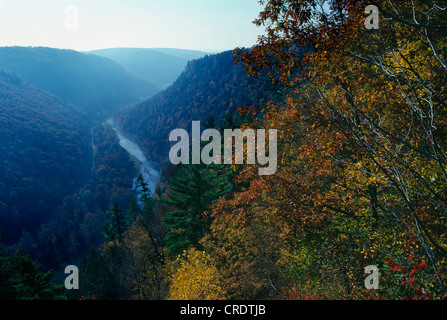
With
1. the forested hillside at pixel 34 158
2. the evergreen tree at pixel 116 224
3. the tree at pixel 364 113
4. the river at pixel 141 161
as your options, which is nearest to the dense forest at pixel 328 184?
the tree at pixel 364 113

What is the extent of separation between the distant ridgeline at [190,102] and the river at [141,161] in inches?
149

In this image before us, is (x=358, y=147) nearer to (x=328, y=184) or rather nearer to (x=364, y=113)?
(x=364, y=113)

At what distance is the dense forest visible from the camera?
5.33m

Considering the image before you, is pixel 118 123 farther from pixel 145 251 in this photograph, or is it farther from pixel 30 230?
pixel 145 251

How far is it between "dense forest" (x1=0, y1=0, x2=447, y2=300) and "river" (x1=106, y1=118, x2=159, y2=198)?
78798 millimetres

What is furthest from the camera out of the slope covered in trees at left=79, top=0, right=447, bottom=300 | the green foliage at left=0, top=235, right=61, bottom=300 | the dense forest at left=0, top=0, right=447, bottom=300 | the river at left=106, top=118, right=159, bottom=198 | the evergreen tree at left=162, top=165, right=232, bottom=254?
the river at left=106, top=118, right=159, bottom=198

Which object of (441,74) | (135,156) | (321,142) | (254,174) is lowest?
(254,174)

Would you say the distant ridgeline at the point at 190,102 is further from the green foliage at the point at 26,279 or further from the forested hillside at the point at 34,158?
the green foliage at the point at 26,279

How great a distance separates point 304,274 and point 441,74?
9.69 m

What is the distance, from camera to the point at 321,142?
720 centimetres

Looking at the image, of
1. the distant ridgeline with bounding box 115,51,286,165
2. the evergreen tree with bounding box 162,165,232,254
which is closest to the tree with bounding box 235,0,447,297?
the evergreen tree with bounding box 162,165,232,254

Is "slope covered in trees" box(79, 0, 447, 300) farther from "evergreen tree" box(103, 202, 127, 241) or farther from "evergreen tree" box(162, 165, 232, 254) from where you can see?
"evergreen tree" box(103, 202, 127, 241)

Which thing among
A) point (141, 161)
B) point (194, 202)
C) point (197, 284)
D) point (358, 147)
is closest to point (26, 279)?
point (197, 284)

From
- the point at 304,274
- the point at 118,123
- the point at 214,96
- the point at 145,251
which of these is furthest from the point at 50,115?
the point at 304,274
